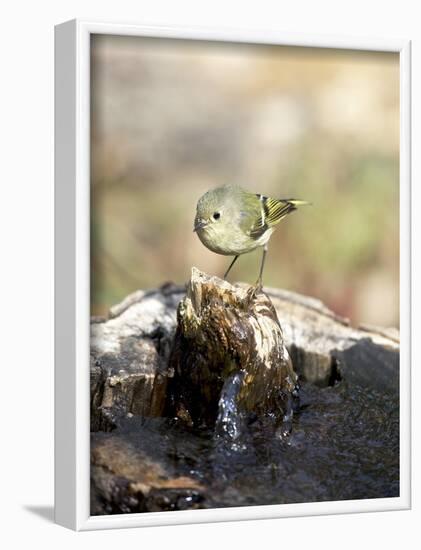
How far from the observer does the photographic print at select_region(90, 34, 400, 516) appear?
17.7 feet

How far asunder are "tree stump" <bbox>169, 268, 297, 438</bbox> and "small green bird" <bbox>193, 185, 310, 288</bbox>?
0.24 metres

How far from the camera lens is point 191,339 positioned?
573cm

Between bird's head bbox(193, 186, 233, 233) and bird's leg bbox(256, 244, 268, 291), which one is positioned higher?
bird's head bbox(193, 186, 233, 233)

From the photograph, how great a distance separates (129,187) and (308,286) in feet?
4.76

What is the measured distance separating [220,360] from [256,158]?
124 centimetres

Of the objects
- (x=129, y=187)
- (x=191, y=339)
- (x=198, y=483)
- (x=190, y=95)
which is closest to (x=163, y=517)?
(x=198, y=483)

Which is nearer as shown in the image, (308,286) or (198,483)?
(198,483)

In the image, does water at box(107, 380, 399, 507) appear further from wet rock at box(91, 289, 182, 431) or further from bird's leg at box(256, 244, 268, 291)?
bird's leg at box(256, 244, 268, 291)

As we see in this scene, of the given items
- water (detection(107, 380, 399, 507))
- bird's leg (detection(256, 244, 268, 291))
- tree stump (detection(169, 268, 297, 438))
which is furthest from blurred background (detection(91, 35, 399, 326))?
water (detection(107, 380, 399, 507))

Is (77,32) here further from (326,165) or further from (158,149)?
(326,165)

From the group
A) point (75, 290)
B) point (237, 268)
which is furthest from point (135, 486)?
point (237, 268)

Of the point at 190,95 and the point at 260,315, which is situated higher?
the point at 190,95

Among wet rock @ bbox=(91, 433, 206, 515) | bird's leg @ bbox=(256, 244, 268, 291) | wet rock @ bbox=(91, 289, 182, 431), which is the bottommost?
wet rock @ bbox=(91, 433, 206, 515)

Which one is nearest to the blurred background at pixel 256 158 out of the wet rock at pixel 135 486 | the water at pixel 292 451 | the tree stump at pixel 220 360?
the tree stump at pixel 220 360
